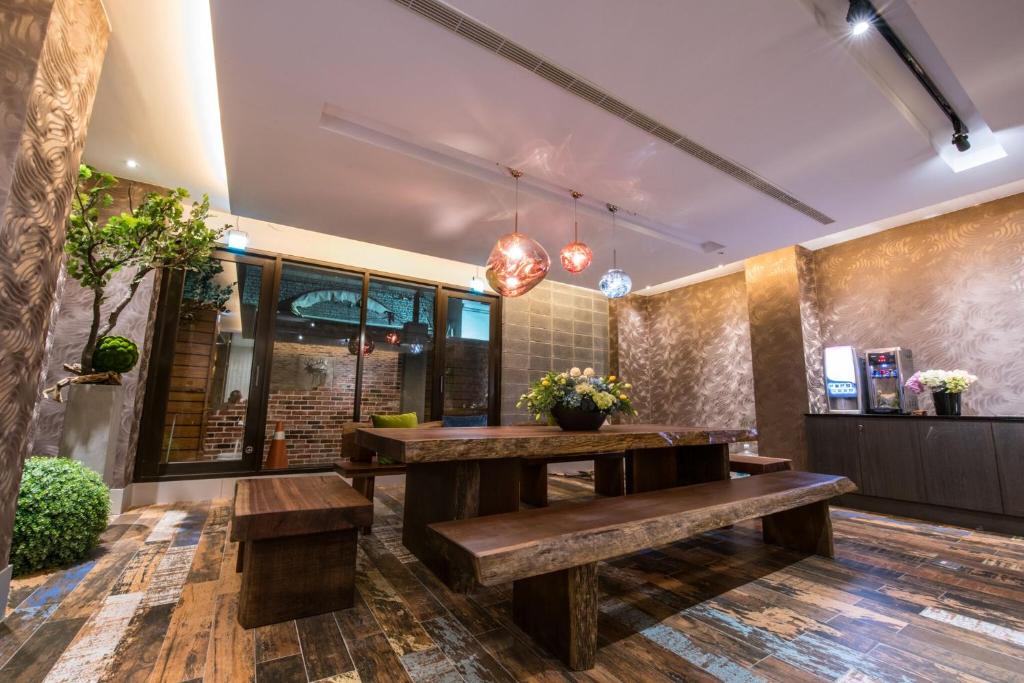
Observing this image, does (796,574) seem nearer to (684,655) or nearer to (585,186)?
(684,655)

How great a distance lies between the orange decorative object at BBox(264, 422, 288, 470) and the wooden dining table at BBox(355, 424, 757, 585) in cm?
224

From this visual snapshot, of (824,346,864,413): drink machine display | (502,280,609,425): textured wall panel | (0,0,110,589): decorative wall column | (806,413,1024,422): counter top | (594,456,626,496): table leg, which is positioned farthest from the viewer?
(502,280,609,425): textured wall panel

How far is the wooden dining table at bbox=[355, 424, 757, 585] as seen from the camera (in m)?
1.86

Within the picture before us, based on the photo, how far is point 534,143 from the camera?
110 inches

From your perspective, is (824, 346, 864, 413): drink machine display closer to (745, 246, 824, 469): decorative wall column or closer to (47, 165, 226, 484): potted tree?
(745, 246, 824, 469): decorative wall column

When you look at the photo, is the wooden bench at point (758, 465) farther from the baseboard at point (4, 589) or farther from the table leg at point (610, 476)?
the baseboard at point (4, 589)

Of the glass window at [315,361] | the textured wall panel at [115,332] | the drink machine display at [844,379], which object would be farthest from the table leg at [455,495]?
the drink machine display at [844,379]

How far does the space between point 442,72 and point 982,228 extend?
16.8 ft

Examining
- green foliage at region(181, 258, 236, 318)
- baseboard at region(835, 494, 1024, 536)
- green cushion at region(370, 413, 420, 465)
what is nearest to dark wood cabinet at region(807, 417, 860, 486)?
baseboard at region(835, 494, 1024, 536)

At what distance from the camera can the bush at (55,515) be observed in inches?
84.1

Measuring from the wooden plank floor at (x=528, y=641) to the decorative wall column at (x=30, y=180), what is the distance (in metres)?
0.57

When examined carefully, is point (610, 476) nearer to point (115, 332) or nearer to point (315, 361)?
point (315, 361)

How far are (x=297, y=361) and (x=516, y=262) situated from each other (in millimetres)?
3697

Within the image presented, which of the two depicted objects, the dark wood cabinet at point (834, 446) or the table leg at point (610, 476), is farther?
the table leg at point (610, 476)
